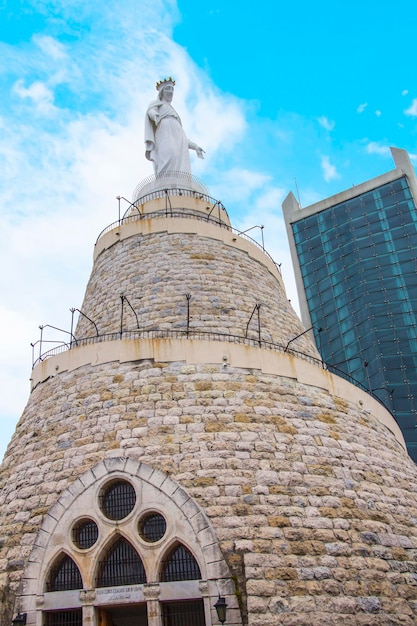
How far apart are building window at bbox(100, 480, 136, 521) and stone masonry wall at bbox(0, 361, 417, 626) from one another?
56cm

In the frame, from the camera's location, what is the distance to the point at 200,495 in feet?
30.3

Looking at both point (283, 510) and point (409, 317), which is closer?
point (283, 510)

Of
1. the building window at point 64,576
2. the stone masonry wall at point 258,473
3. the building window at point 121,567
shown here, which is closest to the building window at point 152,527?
the building window at point 121,567

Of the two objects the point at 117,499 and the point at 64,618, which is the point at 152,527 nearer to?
the point at 117,499

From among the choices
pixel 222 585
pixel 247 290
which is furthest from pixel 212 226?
pixel 222 585

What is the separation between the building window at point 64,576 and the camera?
364 inches

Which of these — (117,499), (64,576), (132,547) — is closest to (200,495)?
(132,547)

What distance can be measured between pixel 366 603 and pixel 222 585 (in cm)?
224

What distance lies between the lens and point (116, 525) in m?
9.30

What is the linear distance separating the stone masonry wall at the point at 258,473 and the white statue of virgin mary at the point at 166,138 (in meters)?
11.3

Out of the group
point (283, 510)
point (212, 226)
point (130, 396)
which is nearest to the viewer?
point (283, 510)

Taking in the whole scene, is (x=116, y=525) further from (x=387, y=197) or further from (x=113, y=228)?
(x=387, y=197)

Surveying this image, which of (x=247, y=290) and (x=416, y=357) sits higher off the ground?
(x=416, y=357)

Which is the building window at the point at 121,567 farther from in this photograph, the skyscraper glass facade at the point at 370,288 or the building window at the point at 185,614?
the skyscraper glass facade at the point at 370,288
